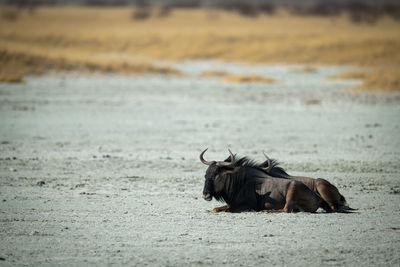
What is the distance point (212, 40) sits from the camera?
51.8 m

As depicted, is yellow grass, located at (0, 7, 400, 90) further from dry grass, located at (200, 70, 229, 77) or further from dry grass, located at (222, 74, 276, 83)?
dry grass, located at (222, 74, 276, 83)

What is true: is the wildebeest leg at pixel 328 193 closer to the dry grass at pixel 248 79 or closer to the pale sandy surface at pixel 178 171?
the pale sandy surface at pixel 178 171

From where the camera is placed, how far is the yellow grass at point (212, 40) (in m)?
42.6

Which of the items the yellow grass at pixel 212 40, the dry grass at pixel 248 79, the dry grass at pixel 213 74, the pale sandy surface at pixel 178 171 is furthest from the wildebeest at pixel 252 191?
the dry grass at pixel 213 74

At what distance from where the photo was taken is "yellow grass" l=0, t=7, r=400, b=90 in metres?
42.6

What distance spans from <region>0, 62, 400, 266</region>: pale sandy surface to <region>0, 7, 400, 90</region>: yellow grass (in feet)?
27.5

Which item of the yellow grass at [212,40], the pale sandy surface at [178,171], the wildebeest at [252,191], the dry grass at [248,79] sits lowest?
the yellow grass at [212,40]

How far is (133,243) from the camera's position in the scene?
298 inches

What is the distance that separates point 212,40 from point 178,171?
39978mm

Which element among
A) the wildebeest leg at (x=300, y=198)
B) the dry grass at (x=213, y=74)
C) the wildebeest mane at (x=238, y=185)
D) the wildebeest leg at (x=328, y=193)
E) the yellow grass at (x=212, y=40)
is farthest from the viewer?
the yellow grass at (x=212, y=40)

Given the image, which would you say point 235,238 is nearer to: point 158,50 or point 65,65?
point 65,65

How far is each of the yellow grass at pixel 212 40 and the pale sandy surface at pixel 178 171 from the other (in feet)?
27.5

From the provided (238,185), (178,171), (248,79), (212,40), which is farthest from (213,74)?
(238,185)

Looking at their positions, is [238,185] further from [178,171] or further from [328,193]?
[178,171]
